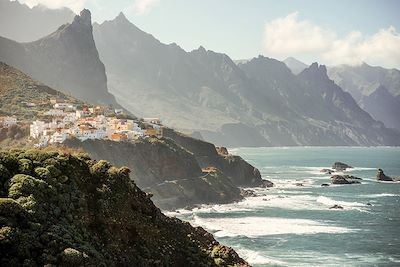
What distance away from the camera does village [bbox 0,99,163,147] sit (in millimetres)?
97500

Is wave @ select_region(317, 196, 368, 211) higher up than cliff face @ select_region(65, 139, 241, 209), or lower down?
lower down

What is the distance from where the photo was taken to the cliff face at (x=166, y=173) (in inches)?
3910

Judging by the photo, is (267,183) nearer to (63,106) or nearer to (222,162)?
(222,162)

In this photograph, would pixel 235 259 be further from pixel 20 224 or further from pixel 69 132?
pixel 69 132

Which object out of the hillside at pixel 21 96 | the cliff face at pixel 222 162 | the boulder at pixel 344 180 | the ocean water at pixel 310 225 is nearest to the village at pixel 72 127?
the hillside at pixel 21 96

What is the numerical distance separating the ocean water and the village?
1096 inches

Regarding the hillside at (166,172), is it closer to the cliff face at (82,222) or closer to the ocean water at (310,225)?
the ocean water at (310,225)

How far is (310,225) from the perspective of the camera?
79.4 metres

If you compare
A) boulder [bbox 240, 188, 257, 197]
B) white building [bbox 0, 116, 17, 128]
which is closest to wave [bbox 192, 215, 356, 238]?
boulder [bbox 240, 188, 257, 197]

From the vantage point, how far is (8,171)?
26.0 meters

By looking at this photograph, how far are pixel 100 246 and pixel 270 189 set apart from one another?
10718cm

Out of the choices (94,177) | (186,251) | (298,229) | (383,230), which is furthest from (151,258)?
(383,230)

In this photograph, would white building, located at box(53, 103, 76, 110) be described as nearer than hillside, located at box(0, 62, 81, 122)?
No

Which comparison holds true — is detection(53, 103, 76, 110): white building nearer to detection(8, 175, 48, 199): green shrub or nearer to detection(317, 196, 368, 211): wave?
detection(317, 196, 368, 211): wave
